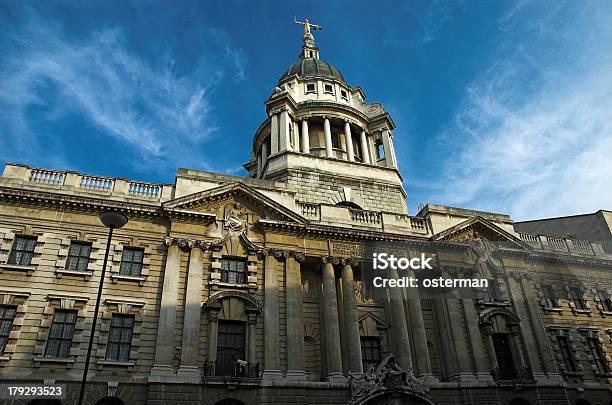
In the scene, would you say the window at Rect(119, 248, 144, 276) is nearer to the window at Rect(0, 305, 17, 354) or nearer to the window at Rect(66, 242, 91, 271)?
the window at Rect(66, 242, 91, 271)

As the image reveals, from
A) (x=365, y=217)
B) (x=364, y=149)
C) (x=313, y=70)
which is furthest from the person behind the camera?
(x=313, y=70)

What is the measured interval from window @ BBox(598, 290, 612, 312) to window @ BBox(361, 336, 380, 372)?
1693 cm

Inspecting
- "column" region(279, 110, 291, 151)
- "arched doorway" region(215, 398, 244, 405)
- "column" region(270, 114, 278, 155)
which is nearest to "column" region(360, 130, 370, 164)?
"column" region(279, 110, 291, 151)

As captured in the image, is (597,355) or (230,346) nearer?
(230,346)

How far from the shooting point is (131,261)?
22.8 meters

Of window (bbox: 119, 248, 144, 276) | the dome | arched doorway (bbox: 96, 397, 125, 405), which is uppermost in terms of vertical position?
the dome

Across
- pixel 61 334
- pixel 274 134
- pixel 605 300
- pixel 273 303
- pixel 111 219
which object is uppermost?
pixel 274 134

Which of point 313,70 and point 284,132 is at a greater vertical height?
point 313,70

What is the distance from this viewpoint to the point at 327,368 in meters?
23.1

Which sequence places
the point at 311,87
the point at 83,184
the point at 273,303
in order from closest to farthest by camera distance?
the point at 273,303
the point at 83,184
the point at 311,87

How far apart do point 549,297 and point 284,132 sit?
21.2m

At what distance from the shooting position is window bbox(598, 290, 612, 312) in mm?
30906

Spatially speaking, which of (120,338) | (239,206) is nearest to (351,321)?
(239,206)

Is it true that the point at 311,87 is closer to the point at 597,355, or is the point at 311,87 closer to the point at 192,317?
the point at 192,317
